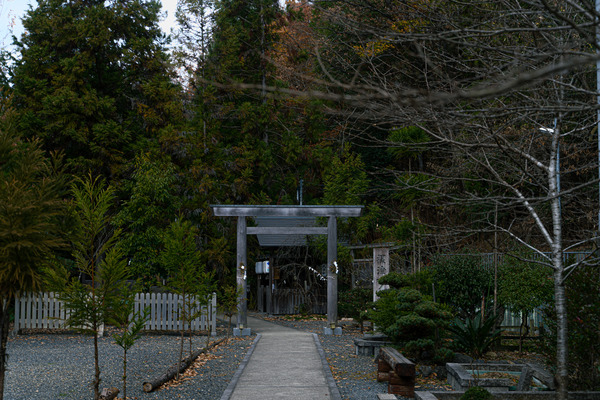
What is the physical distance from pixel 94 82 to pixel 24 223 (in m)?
20.6

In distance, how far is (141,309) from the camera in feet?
52.6

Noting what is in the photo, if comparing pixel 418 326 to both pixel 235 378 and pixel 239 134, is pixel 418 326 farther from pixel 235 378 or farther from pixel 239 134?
pixel 239 134

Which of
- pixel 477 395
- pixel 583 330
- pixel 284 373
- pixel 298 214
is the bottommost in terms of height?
pixel 284 373

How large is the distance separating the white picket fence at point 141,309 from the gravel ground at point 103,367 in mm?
664

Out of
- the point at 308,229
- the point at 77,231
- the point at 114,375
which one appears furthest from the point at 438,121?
the point at 308,229

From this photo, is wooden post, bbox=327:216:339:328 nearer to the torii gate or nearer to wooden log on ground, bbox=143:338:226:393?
the torii gate

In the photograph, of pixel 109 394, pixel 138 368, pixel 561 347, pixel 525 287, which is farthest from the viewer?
pixel 525 287

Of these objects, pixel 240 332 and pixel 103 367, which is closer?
pixel 103 367

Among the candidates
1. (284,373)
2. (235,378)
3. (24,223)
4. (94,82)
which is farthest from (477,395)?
(94,82)

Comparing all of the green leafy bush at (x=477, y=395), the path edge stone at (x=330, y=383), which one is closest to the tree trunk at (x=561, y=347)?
the green leafy bush at (x=477, y=395)

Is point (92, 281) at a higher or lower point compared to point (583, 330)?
higher

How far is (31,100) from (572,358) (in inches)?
898

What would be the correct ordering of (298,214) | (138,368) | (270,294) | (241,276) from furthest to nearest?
(270,294), (298,214), (241,276), (138,368)

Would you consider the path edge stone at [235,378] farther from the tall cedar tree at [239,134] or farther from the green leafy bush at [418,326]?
the tall cedar tree at [239,134]
